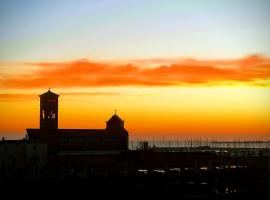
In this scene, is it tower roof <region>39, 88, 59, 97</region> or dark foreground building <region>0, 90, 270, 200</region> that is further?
tower roof <region>39, 88, 59, 97</region>

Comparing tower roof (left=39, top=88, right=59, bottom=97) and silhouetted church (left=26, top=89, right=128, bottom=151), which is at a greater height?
tower roof (left=39, top=88, right=59, bottom=97)

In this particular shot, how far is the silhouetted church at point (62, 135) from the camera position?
6719 cm

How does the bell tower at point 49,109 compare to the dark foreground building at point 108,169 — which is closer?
the dark foreground building at point 108,169

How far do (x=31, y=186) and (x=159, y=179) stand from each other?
11.5m

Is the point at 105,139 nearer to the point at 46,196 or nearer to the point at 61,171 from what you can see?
the point at 61,171

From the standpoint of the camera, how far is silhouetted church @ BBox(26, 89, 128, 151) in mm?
67188

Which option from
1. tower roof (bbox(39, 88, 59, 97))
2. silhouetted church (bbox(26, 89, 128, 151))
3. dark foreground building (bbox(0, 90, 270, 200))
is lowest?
Answer: dark foreground building (bbox(0, 90, 270, 200))

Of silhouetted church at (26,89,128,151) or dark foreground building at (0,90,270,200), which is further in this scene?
silhouetted church at (26,89,128,151)

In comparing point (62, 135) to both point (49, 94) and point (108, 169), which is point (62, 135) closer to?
point (49, 94)

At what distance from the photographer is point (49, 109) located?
225ft

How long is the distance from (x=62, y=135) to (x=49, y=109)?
3.81 m

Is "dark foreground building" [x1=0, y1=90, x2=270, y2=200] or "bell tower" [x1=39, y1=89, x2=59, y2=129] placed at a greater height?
"bell tower" [x1=39, y1=89, x2=59, y2=129]

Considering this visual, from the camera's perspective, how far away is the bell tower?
2669 inches

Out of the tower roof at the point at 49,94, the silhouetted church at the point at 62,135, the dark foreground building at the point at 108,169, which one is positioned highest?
the tower roof at the point at 49,94
